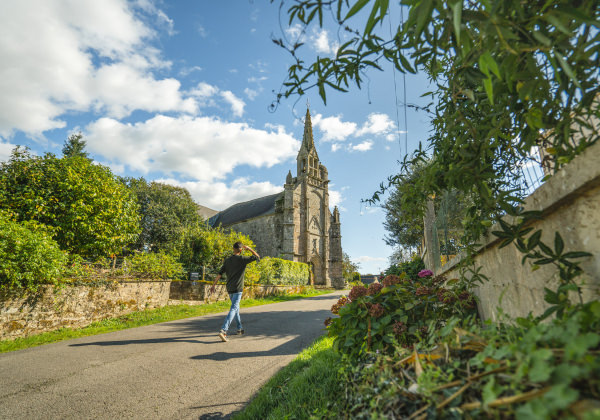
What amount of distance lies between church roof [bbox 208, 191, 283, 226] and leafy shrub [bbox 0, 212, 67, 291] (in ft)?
93.6

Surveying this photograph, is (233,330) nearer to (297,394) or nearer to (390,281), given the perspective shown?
(297,394)

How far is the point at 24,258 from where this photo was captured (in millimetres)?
6320

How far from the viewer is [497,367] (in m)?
0.90

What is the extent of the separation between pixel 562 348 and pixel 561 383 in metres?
0.17

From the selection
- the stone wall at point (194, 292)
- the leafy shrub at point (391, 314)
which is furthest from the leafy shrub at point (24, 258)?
the leafy shrub at point (391, 314)

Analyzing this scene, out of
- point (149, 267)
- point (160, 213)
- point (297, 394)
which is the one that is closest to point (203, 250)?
point (149, 267)

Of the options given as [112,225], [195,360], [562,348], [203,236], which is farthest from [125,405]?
[203,236]

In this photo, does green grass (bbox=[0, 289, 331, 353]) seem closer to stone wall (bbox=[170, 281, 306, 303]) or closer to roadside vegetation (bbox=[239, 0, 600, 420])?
stone wall (bbox=[170, 281, 306, 303])

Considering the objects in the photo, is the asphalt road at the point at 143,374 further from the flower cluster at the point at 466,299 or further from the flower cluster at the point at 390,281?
the flower cluster at the point at 466,299

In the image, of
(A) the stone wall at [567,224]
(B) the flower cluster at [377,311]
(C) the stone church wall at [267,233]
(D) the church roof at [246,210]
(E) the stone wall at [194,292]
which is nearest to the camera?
(A) the stone wall at [567,224]

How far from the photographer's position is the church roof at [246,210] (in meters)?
37.5

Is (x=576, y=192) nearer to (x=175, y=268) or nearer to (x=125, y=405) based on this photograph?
(x=125, y=405)

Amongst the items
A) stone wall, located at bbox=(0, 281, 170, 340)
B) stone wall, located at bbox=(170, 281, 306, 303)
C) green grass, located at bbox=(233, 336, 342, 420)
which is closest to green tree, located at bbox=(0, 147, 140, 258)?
stone wall, located at bbox=(0, 281, 170, 340)

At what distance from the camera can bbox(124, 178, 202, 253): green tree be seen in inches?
1046
